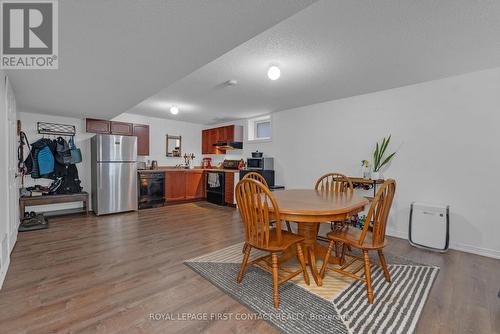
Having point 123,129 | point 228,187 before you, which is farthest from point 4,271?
point 228,187

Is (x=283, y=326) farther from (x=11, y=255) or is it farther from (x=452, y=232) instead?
(x=11, y=255)

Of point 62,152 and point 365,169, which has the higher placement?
point 62,152

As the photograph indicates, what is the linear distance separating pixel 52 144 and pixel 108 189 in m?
1.43

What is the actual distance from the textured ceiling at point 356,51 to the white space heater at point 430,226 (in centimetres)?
177

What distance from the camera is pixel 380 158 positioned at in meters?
3.61

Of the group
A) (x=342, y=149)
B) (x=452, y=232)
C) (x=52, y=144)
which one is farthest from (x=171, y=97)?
(x=452, y=232)

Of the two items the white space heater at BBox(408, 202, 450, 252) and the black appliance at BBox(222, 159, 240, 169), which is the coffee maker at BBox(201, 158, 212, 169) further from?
the white space heater at BBox(408, 202, 450, 252)

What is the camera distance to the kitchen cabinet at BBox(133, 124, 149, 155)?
5.62m

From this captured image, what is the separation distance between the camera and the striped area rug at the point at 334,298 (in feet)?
5.06

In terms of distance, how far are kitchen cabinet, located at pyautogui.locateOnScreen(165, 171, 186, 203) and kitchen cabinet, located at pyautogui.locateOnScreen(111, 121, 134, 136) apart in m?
1.33

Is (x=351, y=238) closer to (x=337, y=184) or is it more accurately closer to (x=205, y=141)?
(x=337, y=184)

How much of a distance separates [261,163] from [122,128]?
338 cm

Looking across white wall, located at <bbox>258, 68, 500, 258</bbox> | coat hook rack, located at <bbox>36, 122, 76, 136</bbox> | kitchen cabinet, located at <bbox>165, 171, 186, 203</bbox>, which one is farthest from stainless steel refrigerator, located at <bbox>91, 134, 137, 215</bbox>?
white wall, located at <bbox>258, 68, 500, 258</bbox>

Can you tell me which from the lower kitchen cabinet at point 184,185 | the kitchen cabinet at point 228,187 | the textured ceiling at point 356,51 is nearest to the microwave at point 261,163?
the kitchen cabinet at point 228,187
